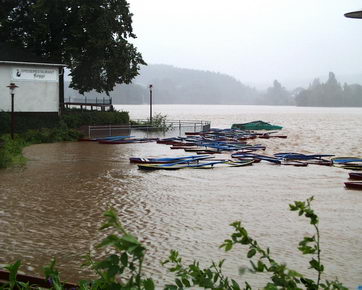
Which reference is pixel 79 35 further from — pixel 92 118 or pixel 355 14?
pixel 355 14

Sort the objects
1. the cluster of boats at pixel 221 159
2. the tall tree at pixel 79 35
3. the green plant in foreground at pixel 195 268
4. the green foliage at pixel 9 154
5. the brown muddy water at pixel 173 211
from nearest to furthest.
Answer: the green plant in foreground at pixel 195 268, the brown muddy water at pixel 173 211, the green foliage at pixel 9 154, the cluster of boats at pixel 221 159, the tall tree at pixel 79 35

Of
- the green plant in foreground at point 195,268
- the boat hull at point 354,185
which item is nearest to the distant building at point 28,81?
the boat hull at point 354,185

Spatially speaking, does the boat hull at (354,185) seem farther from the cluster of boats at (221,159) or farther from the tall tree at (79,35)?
the tall tree at (79,35)

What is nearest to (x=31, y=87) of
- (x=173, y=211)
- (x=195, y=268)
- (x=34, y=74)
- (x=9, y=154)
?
(x=34, y=74)

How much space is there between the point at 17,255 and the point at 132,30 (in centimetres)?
4131

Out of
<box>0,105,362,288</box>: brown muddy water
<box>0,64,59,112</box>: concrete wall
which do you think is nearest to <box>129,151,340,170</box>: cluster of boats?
<box>0,105,362,288</box>: brown muddy water

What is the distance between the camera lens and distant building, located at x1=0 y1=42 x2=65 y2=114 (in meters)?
37.3

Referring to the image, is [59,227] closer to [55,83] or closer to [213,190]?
[213,190]

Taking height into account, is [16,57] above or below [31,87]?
above

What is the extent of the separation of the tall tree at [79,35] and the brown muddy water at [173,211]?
19.6m

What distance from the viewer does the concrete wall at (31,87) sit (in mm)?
37375

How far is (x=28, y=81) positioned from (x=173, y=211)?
27122mm

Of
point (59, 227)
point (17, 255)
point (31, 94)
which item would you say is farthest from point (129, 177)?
point (31, 94)

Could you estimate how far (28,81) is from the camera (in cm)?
3859
